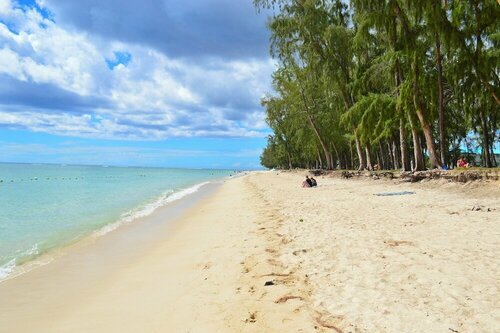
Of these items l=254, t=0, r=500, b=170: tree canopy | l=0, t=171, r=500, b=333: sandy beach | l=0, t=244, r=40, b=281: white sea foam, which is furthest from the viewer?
l=254, t=0, r=500, b=170: tree canopy

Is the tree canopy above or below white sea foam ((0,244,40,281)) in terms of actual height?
above

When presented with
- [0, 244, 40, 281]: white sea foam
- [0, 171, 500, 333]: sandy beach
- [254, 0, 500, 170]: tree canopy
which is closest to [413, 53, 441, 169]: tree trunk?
[254, 0, 500, 170]: tree canopy

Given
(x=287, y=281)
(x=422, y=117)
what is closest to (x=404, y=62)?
(x=422, y=117)

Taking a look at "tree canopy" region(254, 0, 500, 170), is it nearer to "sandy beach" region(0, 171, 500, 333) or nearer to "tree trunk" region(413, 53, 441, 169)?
"tree trunk" region(413, 53, 441, 169)

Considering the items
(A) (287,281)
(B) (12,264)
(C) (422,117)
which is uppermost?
(C) (422,117)

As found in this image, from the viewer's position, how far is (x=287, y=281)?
21.6ft

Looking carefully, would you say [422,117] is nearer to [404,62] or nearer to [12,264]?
[404,62]

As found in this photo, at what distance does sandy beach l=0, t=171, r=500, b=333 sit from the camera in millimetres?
5039

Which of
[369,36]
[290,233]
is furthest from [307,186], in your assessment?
[290,233]

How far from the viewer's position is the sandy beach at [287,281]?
504 centimetres

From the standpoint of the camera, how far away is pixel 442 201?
15477mm

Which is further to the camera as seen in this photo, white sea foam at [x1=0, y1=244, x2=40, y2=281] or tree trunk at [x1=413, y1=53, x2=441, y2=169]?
tree trunk at [x1=413, y1=53, x2=441, y2=169]

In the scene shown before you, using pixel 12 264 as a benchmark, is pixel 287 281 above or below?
above

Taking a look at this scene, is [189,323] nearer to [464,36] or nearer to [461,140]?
[464,36]
